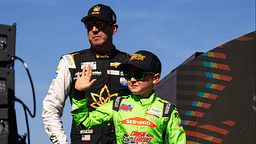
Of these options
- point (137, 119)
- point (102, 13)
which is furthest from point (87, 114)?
point (102, 13)

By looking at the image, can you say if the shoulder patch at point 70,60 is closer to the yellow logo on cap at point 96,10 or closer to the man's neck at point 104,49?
the man's neck at point 104,49

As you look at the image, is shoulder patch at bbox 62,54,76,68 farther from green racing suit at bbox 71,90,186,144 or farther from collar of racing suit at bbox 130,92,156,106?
collar of racing suit at bbox 130,92,156,106

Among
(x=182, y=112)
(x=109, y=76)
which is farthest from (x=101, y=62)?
(x=182, y=112)

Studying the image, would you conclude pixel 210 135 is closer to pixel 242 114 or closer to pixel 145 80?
pixel 242 114

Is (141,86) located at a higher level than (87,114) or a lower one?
higher

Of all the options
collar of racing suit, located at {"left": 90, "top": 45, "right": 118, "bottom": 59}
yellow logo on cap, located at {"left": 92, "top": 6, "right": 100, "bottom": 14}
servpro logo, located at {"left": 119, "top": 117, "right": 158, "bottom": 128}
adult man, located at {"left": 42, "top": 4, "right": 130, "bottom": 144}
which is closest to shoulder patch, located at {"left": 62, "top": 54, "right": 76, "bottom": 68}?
adult man, located at {"left": 42, "top": 4, "right": 130, "bottom": 144}

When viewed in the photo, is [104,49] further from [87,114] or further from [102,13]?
[87,114]

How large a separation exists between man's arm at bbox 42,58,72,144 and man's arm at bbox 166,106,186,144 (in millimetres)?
1711

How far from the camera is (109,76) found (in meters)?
5.44

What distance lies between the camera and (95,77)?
543cm

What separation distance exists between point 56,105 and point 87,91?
52 cm

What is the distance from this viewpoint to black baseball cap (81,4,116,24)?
17.5 ft

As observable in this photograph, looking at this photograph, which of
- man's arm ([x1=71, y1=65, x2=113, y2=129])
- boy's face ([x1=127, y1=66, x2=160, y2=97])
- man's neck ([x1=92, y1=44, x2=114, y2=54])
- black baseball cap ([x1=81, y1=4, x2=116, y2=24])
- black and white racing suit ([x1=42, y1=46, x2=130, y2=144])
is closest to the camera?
man's arm ([x1=71, y1=65, x2=113, y2=129])

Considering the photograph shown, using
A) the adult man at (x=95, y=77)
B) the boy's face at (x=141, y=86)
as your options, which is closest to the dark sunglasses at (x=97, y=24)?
the adult man at (x=95, y=77)
